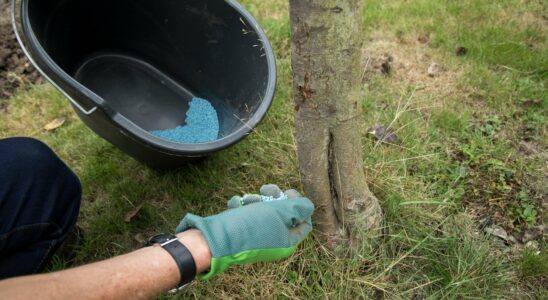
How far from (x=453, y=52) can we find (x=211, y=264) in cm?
176

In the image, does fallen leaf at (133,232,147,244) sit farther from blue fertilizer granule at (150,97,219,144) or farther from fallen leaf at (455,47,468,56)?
fallen leaf at (455,47,468,56)

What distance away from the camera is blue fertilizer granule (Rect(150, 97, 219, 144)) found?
1988mm

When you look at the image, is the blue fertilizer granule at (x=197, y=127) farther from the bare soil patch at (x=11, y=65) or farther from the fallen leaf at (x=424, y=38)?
the fallen leaf at (x=424, y=38)

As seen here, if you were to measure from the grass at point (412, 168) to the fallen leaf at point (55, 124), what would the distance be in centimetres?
3

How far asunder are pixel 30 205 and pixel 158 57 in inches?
47.3

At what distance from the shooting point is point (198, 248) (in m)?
1.09

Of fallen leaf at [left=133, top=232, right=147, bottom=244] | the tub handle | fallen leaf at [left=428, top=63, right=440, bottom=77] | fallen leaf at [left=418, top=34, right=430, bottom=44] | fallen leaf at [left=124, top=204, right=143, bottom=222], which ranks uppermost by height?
the tub handle

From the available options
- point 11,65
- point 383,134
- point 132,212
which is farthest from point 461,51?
point 11,65

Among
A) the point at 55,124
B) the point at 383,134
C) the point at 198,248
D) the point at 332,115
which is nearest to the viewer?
the point at 198,248

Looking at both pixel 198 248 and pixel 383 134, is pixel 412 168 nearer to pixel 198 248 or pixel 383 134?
pixel 383 134

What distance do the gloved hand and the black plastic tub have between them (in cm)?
31

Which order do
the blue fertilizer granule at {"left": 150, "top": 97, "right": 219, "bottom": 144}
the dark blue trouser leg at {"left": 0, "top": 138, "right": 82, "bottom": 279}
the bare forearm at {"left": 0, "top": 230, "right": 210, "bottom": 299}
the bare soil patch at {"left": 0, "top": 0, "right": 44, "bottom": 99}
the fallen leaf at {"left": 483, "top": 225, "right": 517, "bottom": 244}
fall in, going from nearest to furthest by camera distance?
the bare forearm at {"left": 0, "top": 230, "right": 210, "bottom": 299} → the dark blue trouser leg at {"left": 0, "top": 138, "right": 82, "bottom": 279} → the fallen leaf at {"left": 483, "top": 225, "right": 517, "bottom": 244} → the blue fertilizer granule at {"left": 150, "top": 97, "right": 219, "bottom": 144} → the bare soil patch at {"left": 0, "top": 0, "right": 44, "bottom": 99}

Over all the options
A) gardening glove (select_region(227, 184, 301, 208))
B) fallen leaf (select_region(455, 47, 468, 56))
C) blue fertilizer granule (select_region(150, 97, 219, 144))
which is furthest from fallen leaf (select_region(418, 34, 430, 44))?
gardening glove (select_region(227, 184, 301, 208))

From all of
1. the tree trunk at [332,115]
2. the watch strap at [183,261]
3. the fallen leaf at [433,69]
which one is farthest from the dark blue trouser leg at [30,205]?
the fallen leaf at [433,69]
